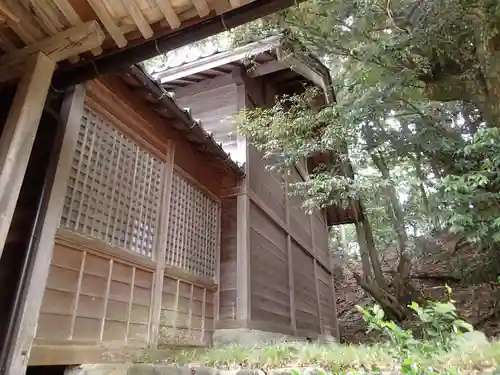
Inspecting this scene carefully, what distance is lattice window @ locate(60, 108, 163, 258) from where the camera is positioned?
11.9 feet

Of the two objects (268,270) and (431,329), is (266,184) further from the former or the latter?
(431,329)

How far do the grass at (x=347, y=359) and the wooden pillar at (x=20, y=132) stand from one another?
7.33 feet

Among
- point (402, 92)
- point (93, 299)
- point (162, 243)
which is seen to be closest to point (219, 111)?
point (402, 92)

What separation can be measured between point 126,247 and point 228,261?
90.6 inches

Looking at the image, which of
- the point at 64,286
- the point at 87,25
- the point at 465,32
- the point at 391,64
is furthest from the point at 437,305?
the point at 465,32

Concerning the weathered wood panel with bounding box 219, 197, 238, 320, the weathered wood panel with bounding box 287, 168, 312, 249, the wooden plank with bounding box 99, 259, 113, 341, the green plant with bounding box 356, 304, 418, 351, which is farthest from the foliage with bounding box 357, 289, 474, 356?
the weathered wood panel with bounding box 287, 168, 312, 249

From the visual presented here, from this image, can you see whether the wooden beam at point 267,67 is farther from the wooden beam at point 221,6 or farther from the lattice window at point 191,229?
the wooden beam at point 221,6

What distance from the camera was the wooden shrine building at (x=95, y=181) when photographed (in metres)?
2.69

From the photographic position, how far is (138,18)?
265cm

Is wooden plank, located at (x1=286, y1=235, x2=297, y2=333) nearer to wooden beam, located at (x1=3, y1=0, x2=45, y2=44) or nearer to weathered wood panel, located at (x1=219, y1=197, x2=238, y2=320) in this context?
weathered wood panel, located at (x1=219, y1=197, x2=238, y2=320)

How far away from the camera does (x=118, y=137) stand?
4.26 meters

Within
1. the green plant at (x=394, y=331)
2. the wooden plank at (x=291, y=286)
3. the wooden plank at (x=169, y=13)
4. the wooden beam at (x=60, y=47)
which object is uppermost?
the wooden plank at (x=169, y=13)

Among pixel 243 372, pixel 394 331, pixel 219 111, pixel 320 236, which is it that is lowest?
pixel 243 372

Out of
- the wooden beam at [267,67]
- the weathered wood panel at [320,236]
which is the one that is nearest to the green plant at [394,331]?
the wooden beam at [267,67]
